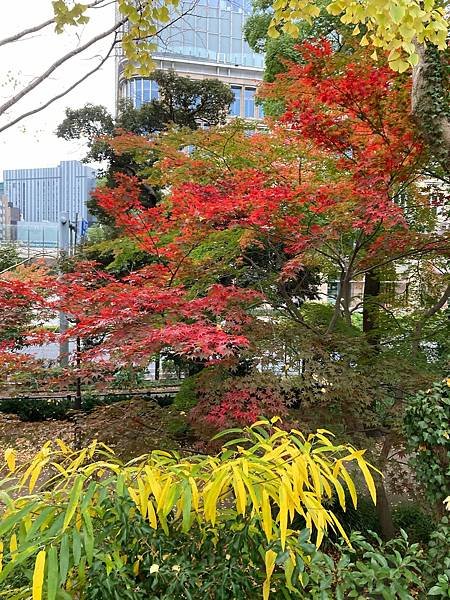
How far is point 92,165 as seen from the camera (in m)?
11.5

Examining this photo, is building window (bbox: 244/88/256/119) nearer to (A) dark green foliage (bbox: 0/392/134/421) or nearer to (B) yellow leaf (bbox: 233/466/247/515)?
(A) dark green foliage (bbox: 0/392/134/421)

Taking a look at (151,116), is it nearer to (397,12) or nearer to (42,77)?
(42,77)

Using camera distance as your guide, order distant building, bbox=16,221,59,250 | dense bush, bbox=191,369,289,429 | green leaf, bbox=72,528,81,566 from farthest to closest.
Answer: distant building, bbox=16,221,59,250
dense bush, bbox=191,369,289,429
green leaf, bbox=72,528,81,566

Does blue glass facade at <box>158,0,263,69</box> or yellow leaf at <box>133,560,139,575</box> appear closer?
yellow leaf at <box>133,560,139,575</box>

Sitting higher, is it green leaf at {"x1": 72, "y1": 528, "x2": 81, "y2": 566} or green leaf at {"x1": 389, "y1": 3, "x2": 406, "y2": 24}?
green leaf at {"x1": 389, "y1": 3, "x2": 406, "y2": 24}

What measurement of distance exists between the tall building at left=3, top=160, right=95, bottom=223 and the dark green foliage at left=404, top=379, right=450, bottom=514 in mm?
11828

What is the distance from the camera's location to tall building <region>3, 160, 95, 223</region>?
13.4 m

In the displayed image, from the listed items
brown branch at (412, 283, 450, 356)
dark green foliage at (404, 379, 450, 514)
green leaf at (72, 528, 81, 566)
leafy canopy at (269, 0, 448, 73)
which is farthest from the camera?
brown branch at (412, 283, 450, 356)

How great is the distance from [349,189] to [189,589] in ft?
9.70

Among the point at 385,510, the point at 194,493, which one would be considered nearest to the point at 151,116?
the point at 385,510

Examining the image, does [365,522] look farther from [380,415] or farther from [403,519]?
[380,415]

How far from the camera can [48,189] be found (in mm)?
15992

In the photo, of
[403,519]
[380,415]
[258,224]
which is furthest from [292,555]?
[403,519]

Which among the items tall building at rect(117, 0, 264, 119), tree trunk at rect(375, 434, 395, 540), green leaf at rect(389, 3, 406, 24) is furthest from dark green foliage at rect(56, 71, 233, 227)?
green leaf at rect(389, 3, 406, 24)
